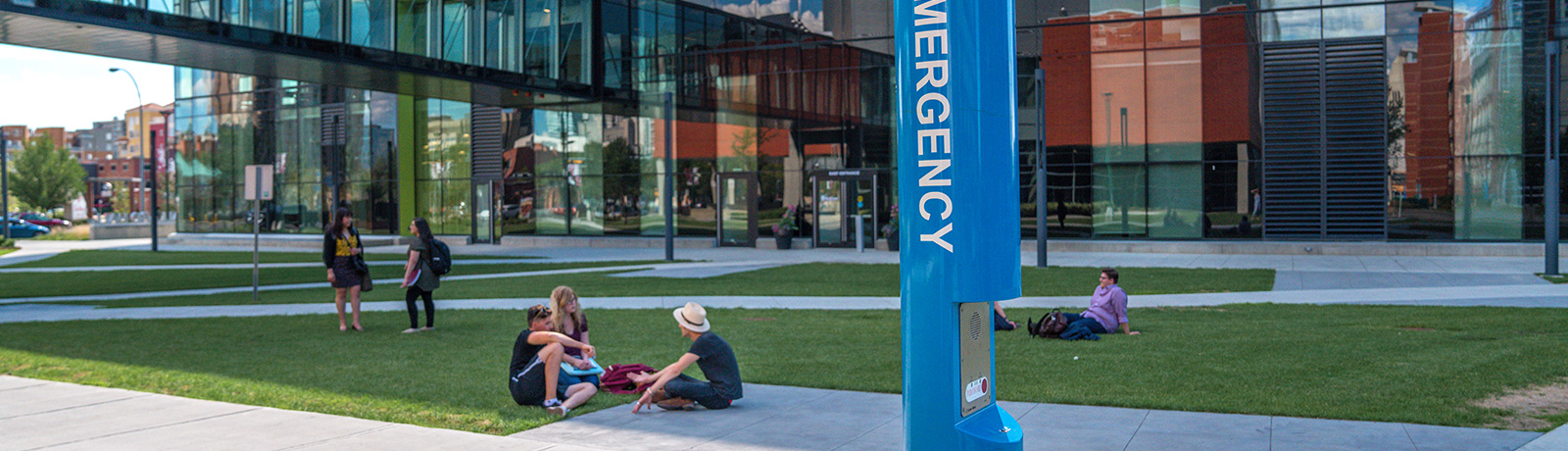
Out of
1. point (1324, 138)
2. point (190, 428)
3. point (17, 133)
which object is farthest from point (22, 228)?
point (17, 133)

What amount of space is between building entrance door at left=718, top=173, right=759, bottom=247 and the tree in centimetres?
8048

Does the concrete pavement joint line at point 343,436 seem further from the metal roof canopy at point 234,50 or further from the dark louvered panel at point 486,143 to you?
the dark louvered panel at point 486,143

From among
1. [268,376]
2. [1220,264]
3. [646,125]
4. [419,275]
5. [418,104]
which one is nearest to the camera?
[268,376]

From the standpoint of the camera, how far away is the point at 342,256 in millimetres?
13766

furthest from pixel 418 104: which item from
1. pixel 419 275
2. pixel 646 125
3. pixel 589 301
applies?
pixel 419 275

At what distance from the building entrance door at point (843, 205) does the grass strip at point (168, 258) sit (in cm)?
908

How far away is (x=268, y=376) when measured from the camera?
10.2 meters

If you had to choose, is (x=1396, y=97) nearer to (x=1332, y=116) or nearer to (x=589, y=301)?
(x=1332, y=116)

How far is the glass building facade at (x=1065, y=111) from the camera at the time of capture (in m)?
28.1

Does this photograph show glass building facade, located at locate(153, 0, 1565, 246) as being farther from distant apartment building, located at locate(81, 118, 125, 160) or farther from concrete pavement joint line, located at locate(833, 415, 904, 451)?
distant apartment building, located at locate(81, 118, 125, 160)

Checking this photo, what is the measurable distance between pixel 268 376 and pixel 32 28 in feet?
46.4

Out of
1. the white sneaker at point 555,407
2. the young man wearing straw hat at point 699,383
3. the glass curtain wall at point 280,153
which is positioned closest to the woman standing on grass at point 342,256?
the white sneaker at point 555,407

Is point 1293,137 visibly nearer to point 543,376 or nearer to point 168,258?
point 543,376

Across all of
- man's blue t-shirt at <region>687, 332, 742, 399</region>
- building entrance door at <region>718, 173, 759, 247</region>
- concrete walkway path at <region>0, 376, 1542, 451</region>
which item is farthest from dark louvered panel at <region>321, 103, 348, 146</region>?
man's blue t-shirt at <region>687, 332, 742, 399</region>
